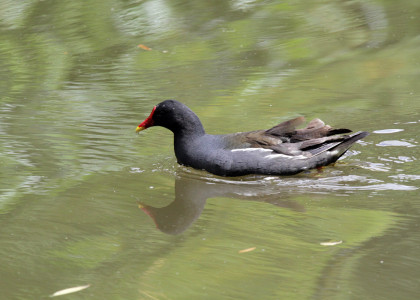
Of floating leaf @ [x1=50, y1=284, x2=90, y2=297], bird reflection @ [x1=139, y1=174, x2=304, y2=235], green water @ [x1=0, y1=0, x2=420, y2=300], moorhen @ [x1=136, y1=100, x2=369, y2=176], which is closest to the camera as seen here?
floating leaf @ [x1=50, y1=284, x2=90, y2=297]

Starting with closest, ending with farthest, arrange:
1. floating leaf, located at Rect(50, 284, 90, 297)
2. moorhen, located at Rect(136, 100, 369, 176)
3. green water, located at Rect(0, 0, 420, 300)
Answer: floating leaf, located at Rect(50, 284, 90, 297) → green water, located at Rect(0, 0, 420, 300) → moorhen, located at Rect(136, 100, 369, 176)

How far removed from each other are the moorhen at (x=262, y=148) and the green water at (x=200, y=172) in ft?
0.46

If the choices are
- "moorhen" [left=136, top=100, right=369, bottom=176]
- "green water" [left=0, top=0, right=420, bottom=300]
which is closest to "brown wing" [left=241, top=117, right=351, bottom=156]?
"moorhen" [left=136, top=100, right=369, bottom=176]

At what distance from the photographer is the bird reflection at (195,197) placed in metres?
5.88

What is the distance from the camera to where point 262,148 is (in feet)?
23.6

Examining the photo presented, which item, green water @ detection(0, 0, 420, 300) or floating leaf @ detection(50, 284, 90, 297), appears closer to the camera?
floating leaf @ detection(50, 284, 90, 297)

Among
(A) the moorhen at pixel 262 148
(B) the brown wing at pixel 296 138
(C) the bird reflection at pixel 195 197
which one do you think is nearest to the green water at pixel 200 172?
(C) the bird reflection at pixel 195 197

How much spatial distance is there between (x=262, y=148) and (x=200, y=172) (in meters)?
0.71

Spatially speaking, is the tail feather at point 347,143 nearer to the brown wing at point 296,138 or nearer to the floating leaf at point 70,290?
the brown wing at point 296,138

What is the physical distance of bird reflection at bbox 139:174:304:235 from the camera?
5.88 meters

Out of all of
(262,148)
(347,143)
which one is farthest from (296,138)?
(347,143)

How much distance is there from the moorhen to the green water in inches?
5.5

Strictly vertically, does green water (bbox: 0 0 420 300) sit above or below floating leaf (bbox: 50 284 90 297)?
below

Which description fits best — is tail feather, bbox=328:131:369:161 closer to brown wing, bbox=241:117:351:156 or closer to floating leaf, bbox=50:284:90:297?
brown wing, bbox=241:117:351:156
